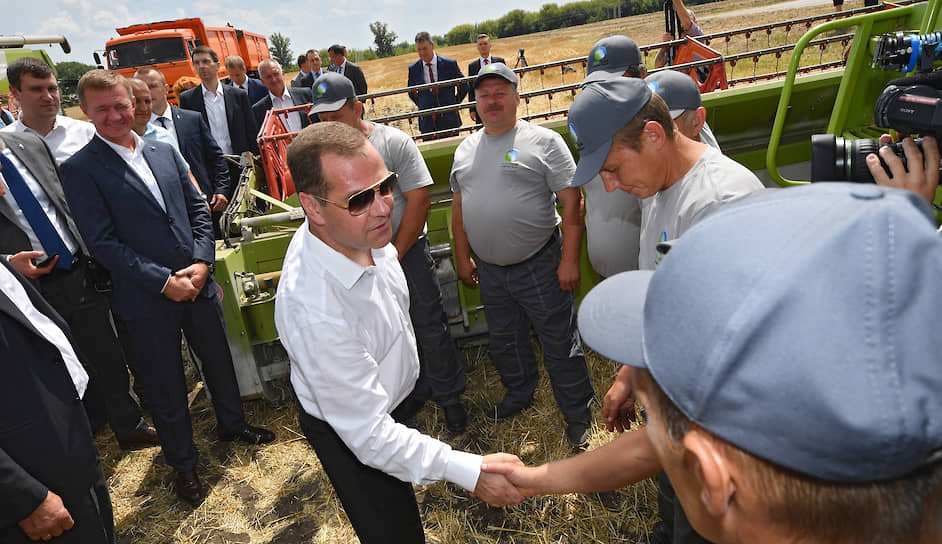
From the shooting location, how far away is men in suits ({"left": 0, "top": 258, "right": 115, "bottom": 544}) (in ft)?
6.50

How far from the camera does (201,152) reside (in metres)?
5.12

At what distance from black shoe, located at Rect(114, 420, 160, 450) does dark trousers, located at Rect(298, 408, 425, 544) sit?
2728mm

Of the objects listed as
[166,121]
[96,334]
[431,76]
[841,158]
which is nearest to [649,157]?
[841,158]

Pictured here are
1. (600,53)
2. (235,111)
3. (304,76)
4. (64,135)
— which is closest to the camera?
(600,53)

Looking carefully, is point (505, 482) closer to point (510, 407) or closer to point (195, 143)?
point (510, 407)

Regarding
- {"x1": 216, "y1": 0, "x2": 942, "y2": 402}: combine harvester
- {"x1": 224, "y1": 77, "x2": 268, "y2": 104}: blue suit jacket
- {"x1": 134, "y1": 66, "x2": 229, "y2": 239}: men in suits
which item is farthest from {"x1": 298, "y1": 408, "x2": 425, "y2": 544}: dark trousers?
{"x1": 224, "y1": 77, "x2": 268, "y2": 104}: blue suit jacket

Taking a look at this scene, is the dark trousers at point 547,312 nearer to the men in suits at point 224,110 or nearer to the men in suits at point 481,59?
the men in suits at point 224,110

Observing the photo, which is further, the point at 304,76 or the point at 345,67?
the point at 304,76

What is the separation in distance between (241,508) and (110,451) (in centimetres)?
146

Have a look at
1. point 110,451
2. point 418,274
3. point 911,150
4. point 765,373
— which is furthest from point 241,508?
point 911,150

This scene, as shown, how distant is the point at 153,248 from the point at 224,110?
400 centimetres

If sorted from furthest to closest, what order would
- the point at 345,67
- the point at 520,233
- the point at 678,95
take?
the point at 345,67 < the point at 520,233 < the point at 678,95

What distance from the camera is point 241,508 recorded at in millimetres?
3469

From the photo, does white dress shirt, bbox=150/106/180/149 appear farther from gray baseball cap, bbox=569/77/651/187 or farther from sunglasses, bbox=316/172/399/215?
gray baseball cap, bbox=569/77/651/187
